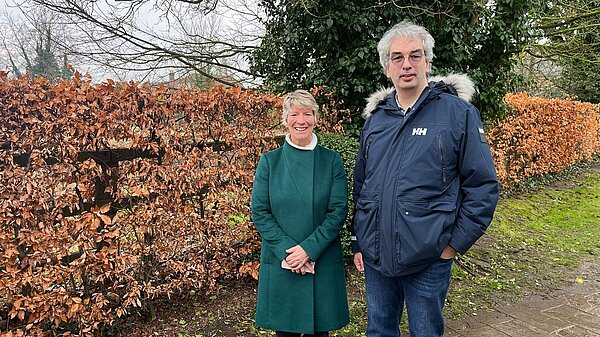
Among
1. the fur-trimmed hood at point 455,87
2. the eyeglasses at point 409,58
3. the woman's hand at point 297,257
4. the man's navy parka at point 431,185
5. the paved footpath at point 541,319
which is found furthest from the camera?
the paved footpath at point 541,319

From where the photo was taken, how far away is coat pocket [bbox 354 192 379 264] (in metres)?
2.21

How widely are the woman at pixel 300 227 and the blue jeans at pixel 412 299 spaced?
0.25 m

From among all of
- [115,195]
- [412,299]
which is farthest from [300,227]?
[115,195]

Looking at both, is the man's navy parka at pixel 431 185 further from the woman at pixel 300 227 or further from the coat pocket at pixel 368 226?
the woman at pixel 300 227

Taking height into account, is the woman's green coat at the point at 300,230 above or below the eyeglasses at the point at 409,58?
below

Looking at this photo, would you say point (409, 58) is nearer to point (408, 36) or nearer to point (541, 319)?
point (408, 36)

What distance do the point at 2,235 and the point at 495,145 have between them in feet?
27.4

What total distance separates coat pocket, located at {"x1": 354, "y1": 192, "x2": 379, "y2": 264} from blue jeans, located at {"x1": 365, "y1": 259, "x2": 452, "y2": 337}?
0.17 m

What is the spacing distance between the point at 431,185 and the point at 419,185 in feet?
0.18

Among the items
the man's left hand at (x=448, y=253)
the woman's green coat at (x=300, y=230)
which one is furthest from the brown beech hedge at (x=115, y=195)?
the man's left hand at (x=448, y=253)

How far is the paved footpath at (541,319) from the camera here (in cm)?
366

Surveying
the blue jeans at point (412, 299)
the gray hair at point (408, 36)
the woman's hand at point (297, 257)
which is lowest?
the blue jeans at point (412, 299)

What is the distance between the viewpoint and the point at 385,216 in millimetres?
2141

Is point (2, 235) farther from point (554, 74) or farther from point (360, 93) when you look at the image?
point (554, 74)
